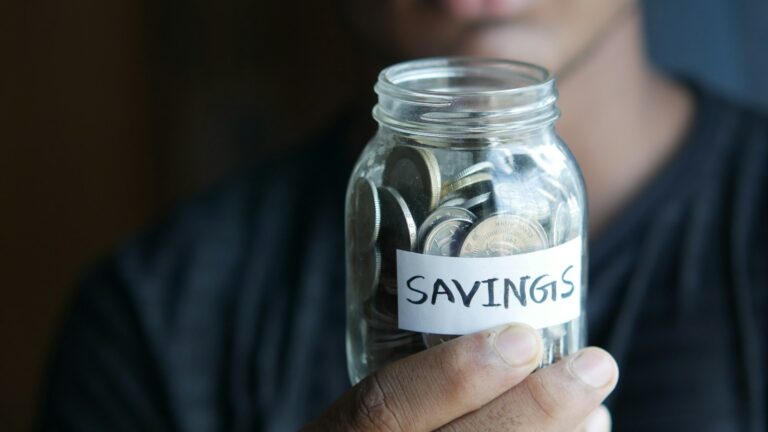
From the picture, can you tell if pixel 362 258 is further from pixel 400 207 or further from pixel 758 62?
pixel 758 62

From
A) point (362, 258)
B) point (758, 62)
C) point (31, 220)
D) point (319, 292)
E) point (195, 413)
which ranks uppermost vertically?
point (362, 258)

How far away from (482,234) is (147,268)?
894 millimetres

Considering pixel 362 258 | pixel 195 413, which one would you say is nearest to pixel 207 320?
pixel 195 413

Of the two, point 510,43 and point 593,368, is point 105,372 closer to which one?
point 510,43

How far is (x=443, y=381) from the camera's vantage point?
58 cm

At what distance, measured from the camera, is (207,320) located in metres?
1.30

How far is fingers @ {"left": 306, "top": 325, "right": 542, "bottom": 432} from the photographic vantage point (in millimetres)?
566

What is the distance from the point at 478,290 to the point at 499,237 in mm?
37

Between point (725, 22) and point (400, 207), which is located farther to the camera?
point (725, 22)

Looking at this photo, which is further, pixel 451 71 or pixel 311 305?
pixel 311 305

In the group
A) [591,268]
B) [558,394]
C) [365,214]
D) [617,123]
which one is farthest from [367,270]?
[617,123]

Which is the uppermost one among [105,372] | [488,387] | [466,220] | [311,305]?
[466,220]

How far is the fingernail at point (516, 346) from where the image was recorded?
0.56 metres

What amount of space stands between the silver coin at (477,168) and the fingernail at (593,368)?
0.44ft
